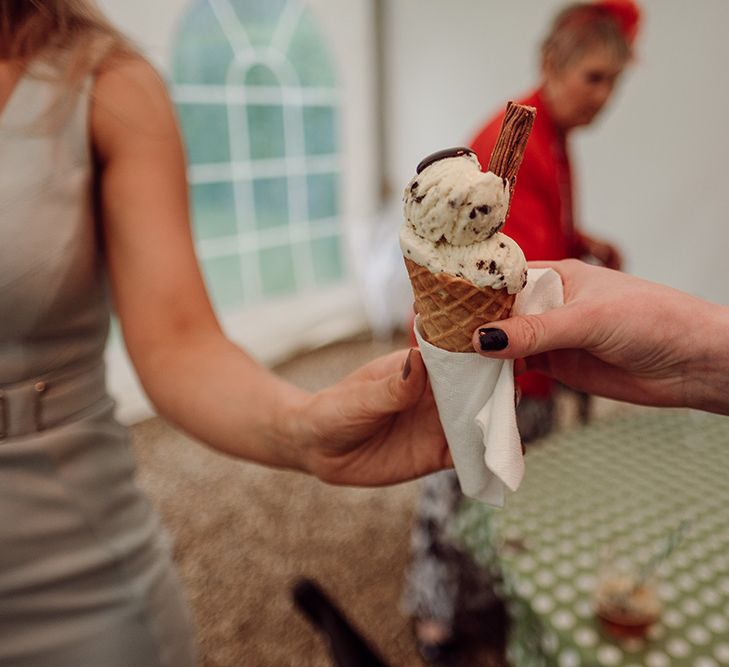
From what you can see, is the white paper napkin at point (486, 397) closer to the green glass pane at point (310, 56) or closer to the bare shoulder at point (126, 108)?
the bare shoulder at point (126, 108)

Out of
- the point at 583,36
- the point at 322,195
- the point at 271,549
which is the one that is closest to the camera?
the point at 583,36

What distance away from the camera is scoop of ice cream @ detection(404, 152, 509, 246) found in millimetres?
595

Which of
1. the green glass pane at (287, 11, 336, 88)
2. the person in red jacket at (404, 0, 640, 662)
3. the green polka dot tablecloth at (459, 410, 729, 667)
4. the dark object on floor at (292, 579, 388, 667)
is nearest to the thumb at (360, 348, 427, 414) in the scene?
the dark object on floor at (292, 579, 388, 667)

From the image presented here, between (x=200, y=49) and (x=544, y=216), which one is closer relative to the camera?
(x=544, y=216)

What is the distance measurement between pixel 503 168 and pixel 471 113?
160 inches

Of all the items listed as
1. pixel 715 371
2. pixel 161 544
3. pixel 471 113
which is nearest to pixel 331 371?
pixel 471 113

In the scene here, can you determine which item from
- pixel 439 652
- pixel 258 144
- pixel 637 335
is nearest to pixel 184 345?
pixel 637 335

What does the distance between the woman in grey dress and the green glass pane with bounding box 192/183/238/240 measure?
310 centimetres

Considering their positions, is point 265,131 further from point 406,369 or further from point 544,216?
point 406,369

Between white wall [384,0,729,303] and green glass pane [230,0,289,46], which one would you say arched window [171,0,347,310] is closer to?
green glass pane [230,0,289,46]

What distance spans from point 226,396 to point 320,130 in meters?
3.93

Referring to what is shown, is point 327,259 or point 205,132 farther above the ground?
point 205,132

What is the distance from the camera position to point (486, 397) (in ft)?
2.26

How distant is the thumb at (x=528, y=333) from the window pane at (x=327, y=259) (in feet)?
13.5
